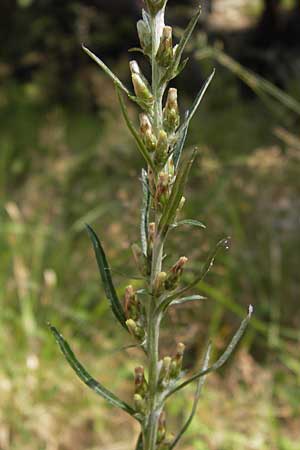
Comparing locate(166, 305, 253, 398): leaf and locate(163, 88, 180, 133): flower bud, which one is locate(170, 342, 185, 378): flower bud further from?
locate(163, 88, 180, 133): flower bud

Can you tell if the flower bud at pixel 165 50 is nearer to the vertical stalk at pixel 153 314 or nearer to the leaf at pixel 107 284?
the vertical stalk at pixel 153 314

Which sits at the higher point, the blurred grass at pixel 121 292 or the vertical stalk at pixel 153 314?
the vertical stalk at pixel 153 314

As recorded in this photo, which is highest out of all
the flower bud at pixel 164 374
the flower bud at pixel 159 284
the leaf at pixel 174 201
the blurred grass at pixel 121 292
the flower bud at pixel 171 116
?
the flower bud at pixel 171 116

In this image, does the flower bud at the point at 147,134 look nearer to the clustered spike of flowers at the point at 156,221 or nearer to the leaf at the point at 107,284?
the clustered spike of flowers at the point at 156,221

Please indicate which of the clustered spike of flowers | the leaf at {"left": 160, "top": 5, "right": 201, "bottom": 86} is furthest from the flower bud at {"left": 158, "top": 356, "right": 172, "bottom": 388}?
the leaf at {"left": 160, "top": 5, "right": 201, "bottom": 86}

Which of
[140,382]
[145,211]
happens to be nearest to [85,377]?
[140,382]

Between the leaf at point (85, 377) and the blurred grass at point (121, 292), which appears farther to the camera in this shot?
the blurred grass at point (121, 292)

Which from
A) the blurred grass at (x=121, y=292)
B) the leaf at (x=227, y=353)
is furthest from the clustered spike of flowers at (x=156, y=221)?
the blurred grass at (x=121, y=292)

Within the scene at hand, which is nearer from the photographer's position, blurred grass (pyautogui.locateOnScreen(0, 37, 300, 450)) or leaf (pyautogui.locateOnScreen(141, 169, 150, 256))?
leaf (pyautogui.locateOnScreen(141, 169, 150, 256))
